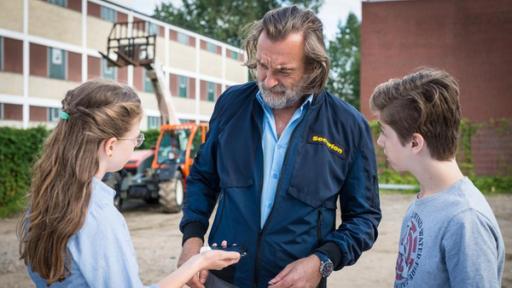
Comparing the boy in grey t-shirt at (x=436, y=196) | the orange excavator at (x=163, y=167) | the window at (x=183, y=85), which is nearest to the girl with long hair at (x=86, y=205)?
the boy in grey t-shirt at (x=436, y=196)

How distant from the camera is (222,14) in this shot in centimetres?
4278

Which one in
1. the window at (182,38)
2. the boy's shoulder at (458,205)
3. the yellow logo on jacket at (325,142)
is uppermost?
the window at (182,38)

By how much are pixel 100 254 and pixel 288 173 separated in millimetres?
911

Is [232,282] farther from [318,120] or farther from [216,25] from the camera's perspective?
[216,25]

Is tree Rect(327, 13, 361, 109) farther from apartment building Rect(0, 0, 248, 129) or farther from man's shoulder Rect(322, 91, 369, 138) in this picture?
man's shoulder Rect(322, 91, 369, 138)

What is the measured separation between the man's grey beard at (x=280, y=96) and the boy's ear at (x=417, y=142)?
0.62m

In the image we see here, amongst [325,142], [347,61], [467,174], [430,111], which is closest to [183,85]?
[467,174]

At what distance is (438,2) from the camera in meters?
22.5

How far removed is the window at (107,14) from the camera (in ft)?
80.4

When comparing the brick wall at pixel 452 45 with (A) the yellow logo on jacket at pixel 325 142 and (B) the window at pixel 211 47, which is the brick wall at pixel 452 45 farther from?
(A) the yellow logo on jacket at pixel 325 142

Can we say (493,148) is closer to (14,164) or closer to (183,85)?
(14,164)

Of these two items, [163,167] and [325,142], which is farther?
[163,167]

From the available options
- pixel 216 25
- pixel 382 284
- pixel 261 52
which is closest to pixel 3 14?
pixel 382 284

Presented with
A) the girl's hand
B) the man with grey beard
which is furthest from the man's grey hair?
the girl's hand
